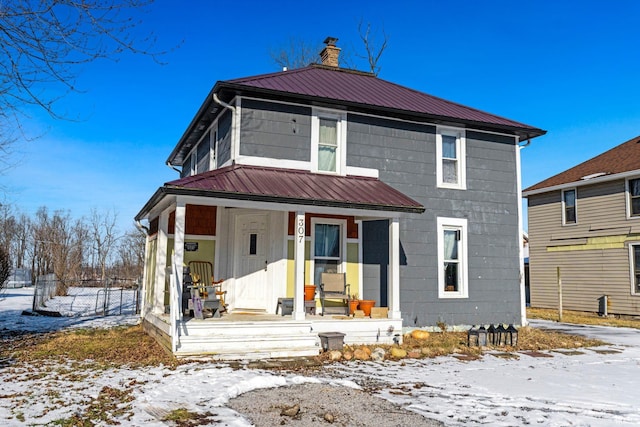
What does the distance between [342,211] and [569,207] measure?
14072 millimetres

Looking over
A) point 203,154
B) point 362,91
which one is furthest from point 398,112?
point 203,154

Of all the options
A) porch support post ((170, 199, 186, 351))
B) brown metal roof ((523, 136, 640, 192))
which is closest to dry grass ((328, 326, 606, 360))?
porch support post ((170, 199, 186, 351))

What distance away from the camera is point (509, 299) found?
1247cm

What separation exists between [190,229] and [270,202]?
2538 millimetres

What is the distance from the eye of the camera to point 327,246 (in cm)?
1112

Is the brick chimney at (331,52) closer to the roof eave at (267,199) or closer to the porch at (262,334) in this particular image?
the roof eave at (267,199)

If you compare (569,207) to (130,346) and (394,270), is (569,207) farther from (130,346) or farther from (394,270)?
(130,346)

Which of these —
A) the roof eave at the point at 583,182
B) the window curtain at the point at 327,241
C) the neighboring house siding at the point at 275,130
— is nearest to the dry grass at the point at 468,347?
the window curtain at the point at 327,241

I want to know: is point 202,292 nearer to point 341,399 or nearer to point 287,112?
point 287,112

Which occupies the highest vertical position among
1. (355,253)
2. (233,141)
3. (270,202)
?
(233,141)

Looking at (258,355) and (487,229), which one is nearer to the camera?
(258,355)

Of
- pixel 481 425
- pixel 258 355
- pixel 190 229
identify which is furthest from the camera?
pixel 190 229

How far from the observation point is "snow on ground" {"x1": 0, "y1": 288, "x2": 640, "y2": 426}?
5258 mm

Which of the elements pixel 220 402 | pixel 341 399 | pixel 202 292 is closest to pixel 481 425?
pixel 341 399
